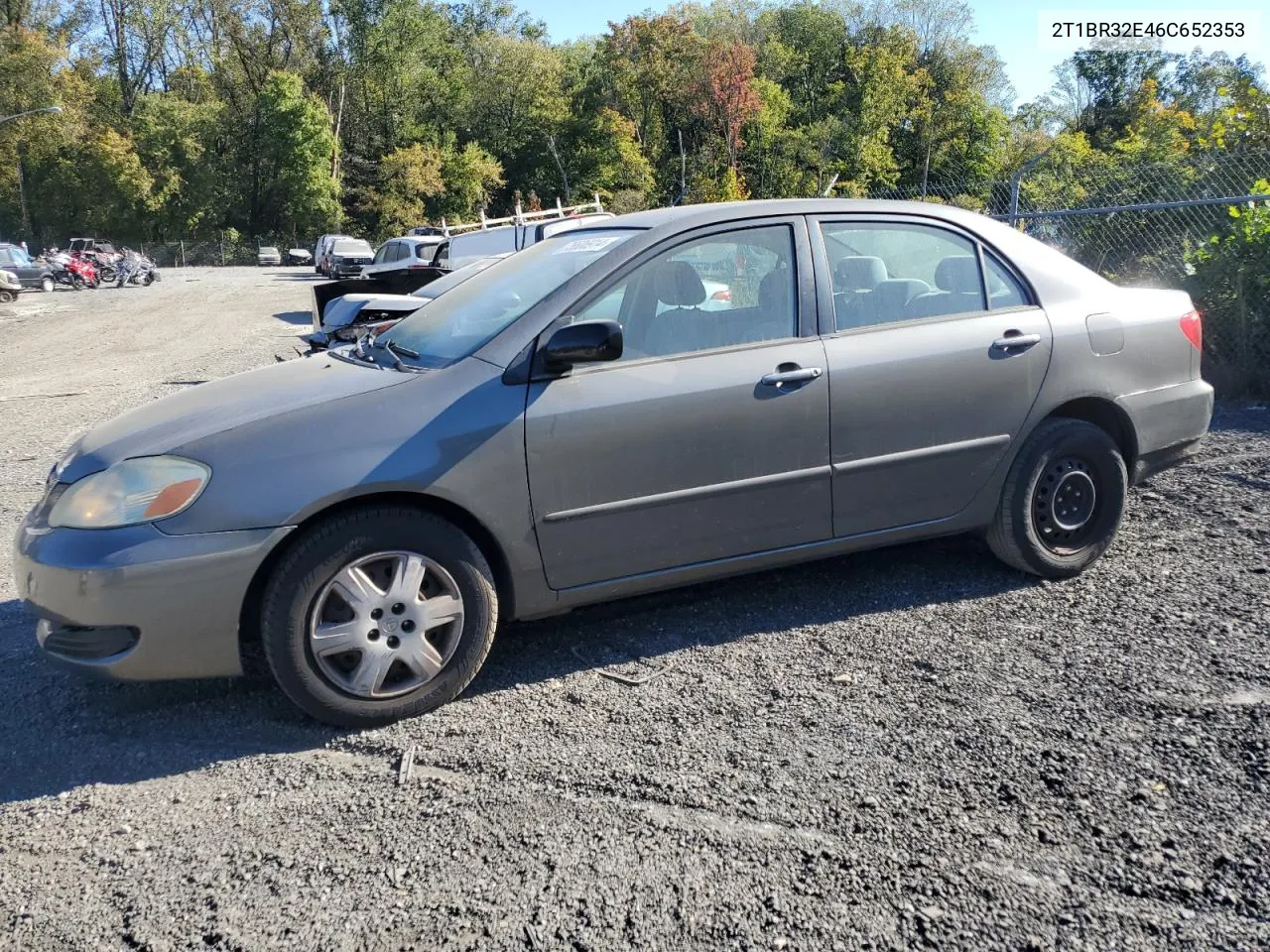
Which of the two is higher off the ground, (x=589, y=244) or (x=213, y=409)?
(x=589, y=244)

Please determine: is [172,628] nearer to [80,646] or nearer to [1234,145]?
[80,646]

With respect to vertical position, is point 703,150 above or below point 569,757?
above

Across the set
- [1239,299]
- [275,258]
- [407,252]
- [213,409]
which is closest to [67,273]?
[407,252]

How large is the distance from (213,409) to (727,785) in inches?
84.9

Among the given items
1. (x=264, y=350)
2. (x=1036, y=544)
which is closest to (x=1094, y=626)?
(x=1036, y=544)

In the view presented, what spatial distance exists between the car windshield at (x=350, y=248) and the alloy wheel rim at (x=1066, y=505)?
3902 cm

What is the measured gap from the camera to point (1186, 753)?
3129 mm

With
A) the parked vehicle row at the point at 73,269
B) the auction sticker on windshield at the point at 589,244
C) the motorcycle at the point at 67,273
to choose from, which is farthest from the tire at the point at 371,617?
the motorcycle at the point at 67,273

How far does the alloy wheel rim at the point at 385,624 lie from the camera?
3393mm

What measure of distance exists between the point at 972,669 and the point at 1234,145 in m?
11.7

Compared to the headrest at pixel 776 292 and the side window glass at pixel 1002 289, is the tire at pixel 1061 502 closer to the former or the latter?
the side window glass at pixel 1002 289

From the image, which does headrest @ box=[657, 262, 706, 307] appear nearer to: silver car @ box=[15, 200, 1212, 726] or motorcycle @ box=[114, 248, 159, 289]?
silver car @ box=[15, 200, 1212, 726]

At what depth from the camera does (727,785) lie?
120 inches

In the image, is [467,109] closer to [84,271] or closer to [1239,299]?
[84,271]
